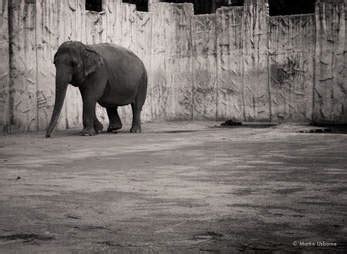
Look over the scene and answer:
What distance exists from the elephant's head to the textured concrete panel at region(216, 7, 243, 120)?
474 centimetres

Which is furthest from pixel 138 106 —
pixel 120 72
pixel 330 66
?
pixel 330 66

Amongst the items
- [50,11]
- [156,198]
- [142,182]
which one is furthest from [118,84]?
[156,198]

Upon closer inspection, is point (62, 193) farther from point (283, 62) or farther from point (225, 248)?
point (283, 62)

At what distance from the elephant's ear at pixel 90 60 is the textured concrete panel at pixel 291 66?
4871 mm

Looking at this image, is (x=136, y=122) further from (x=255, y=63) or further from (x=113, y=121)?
(x=255, y=63)

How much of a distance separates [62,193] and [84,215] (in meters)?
0.83

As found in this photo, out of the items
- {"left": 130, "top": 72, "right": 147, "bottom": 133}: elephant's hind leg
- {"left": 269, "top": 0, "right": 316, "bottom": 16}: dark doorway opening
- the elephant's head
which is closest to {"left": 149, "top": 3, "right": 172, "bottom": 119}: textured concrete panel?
{"left": 130, "top": 72, "right": 147, "bottom": 133}: elephant's hind leg

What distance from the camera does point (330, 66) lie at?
44.4 feet

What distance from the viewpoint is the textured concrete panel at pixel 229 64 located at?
14.7 metres

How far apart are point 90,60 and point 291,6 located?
9.64 metres

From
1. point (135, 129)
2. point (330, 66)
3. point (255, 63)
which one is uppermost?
point (255, 63)

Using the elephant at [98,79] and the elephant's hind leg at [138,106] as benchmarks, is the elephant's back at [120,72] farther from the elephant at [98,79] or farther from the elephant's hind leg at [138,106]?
the elephant's hind leg at [138,106]

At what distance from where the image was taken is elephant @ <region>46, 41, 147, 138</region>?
1023 centimetres

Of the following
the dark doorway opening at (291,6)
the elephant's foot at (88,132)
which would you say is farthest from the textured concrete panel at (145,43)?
the dark doorway opening at (291,6)
